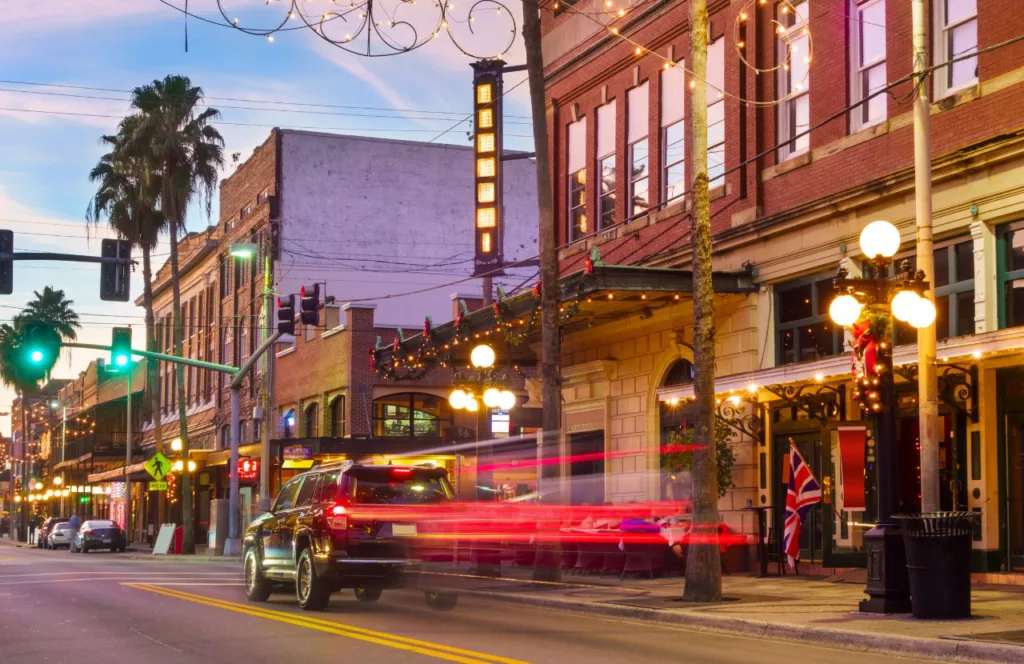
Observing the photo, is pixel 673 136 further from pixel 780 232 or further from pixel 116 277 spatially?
pixel 116 277

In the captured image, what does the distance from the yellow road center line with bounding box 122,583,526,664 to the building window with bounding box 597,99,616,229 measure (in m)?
12.8

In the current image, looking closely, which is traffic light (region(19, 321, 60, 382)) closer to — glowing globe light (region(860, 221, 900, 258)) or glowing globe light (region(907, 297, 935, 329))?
glowing globe light (region(860, 221, 900, 258))

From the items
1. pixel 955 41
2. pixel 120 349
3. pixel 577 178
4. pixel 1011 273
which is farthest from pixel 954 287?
pixel 120 349

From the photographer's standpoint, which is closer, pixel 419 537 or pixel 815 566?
pixel 419 537

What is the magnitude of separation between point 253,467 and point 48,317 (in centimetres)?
4639

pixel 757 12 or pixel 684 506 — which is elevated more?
pixel 757 12

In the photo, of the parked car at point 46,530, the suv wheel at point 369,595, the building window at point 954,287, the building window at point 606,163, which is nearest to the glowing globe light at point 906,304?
the building window at point 954,287

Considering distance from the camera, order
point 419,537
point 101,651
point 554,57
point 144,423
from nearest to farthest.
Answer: point 101,651 < point 419,537 < point 554,57 < point 144,423

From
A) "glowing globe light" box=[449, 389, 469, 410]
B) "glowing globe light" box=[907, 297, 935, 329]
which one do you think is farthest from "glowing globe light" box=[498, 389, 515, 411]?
"glowing globe light" box=[907, 297, 935, 329]

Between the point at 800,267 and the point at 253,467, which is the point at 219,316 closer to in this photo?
the point at 253,467

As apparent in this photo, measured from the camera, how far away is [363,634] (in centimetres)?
1440

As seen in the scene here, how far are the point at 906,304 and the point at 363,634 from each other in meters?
6.62

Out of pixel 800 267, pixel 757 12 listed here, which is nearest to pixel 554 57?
pixel 757 12

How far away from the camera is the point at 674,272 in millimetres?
23891
